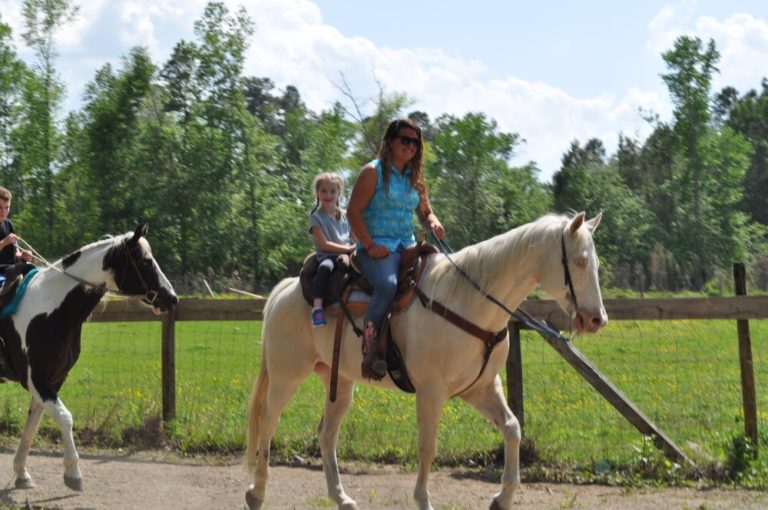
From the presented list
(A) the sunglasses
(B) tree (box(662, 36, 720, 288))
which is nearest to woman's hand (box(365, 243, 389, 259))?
(A) the sunglasses

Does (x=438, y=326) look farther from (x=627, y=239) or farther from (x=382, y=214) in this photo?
(x=627, y=239)

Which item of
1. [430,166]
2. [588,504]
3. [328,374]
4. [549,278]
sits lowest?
[588,504]

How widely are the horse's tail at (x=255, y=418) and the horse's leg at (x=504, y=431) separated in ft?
6.31

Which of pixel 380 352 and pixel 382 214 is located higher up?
pixel 382 214

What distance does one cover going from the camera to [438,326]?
6719 millimetres

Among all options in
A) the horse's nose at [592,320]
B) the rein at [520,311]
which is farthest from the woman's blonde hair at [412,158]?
the horse's nose at [592,320]

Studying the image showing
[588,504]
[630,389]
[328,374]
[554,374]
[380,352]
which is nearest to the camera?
[380,352]

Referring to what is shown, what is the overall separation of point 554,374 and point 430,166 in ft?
144

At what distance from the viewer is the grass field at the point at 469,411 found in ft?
29.9

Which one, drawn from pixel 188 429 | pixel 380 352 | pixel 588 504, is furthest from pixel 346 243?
pixel 188 429

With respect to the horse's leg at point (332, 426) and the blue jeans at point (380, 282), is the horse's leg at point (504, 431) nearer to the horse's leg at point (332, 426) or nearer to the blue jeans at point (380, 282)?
the blue jeans at point (380, 282)

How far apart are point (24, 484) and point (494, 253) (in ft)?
15.6

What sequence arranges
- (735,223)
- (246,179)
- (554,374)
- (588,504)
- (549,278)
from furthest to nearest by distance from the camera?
(735,223) → (246,179) → (554,374) → (588,504) → (549,278)

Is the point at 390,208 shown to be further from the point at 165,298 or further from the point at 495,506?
the point at 165,298
